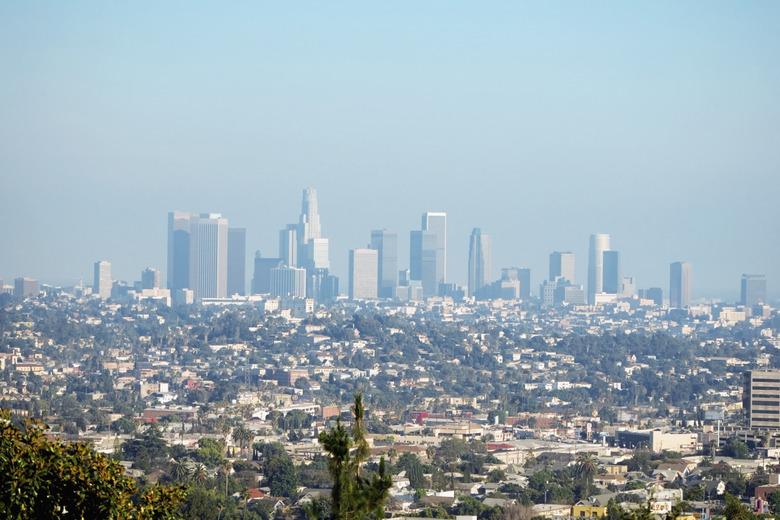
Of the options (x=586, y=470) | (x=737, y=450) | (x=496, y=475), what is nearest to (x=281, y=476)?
(x=496, y=475)

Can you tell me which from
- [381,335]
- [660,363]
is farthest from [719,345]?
[381,335]

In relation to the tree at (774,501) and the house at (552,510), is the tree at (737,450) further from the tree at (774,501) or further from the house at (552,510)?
the house at (552,510)

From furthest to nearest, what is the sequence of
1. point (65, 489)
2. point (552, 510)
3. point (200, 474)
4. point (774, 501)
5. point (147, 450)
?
1. point (147, 450)
2. point (200, 474)
3. point (552, 510)
4. point (774, 501)
5. point (65, 489)

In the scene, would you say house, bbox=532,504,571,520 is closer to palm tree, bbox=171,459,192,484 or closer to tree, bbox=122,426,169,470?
palm tree, bbox=171,459,192,484

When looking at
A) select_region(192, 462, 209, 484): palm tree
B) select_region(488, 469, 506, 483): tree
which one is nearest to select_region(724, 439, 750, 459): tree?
select_region(488, 469, 506, 483): tree

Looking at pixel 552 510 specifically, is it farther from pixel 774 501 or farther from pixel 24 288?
pixel 24 288

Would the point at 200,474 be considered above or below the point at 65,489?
below
